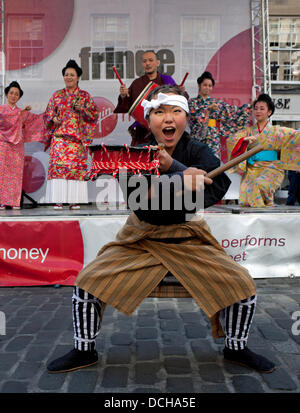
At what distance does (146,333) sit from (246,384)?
2.87 feet

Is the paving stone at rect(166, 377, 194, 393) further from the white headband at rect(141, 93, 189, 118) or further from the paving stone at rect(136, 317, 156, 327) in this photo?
the white headband at rect(141, 93, 189, 118)

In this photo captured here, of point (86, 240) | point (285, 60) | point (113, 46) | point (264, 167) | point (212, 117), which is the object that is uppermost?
point (285, 60)

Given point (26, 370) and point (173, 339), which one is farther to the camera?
point (173, 339)

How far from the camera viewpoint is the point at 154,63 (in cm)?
482

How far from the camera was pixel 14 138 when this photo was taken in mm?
5277

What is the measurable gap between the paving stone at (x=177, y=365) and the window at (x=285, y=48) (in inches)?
379

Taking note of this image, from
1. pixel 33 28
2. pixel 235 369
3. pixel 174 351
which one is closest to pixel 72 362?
pixel 174 351

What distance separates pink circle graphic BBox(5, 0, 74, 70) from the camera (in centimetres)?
572

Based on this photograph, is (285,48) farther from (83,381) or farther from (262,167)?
(83,381)

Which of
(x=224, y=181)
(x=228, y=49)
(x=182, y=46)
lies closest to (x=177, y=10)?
(x=182, y=46)

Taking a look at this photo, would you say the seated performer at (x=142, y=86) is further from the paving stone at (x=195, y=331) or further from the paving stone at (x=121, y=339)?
the paving stone at (x=121, y=339)

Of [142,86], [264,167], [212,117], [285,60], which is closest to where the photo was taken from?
[264,167]
